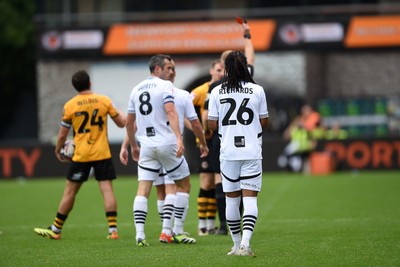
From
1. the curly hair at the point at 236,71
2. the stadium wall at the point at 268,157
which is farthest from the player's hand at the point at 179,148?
the stadium wall at the point at 268,157

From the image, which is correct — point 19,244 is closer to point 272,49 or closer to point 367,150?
point 367,150

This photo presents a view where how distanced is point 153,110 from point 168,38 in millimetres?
24219

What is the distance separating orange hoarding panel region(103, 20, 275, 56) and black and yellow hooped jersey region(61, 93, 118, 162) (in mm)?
22484

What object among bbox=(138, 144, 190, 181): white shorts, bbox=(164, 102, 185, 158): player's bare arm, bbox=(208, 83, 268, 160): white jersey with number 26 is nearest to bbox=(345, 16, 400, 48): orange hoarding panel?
bbox=(138, 144, 190, 181): white shorts

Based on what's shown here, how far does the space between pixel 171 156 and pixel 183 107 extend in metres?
0.68

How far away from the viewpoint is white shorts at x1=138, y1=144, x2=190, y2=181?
12.4m

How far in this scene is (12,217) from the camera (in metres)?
18.0

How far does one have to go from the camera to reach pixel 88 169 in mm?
13766

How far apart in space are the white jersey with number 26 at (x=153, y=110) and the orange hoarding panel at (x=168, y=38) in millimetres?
23688

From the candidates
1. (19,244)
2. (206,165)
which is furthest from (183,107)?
(19,244)

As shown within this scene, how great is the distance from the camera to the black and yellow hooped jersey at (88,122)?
537 inches

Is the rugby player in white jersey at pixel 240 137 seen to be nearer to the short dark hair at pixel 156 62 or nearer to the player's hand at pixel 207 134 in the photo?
the short dark hair at pixel 156 62

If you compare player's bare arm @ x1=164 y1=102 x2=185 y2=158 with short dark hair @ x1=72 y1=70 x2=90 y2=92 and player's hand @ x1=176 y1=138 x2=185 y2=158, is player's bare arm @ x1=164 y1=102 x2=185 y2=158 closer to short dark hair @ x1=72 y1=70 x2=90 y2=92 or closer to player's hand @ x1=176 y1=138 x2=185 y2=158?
player's hand @ x1=176 y1=138 x2=185 y2=158

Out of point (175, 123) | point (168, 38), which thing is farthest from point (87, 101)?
point (168, 38)
